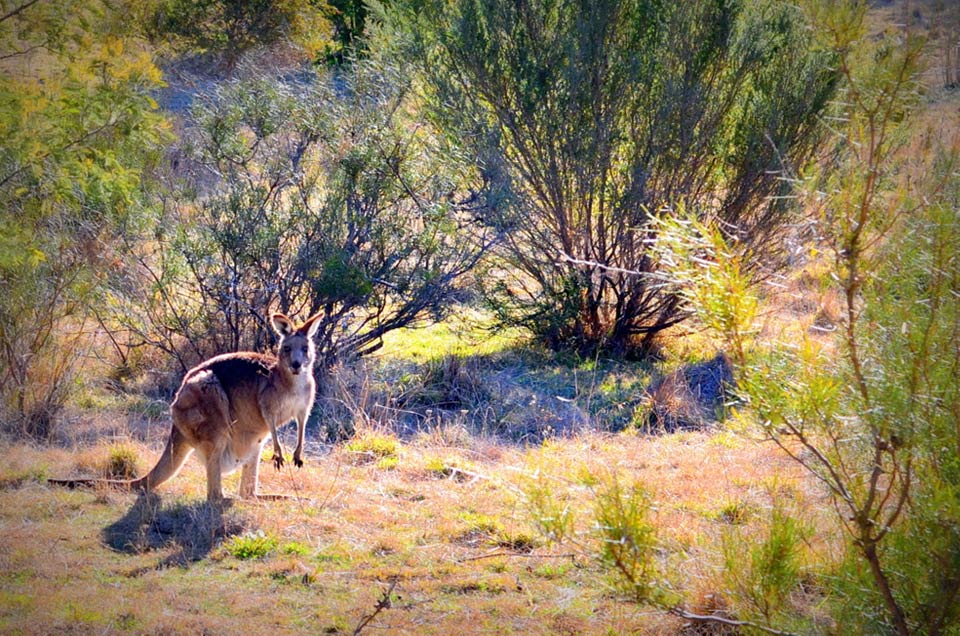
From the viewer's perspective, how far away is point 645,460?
26.9ft

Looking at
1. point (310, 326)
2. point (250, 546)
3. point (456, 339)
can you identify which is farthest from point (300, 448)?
point (456, 339)

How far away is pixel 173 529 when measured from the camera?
6.50m

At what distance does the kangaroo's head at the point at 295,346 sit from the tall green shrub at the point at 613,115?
371cm

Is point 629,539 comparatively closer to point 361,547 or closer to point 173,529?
point 361,547

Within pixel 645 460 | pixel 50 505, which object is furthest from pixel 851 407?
pixel 50 505

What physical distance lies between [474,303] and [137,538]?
18.3ft

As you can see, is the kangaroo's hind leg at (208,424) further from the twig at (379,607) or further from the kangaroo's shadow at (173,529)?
the twig at (379,607)

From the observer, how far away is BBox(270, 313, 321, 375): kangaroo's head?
7281 mm

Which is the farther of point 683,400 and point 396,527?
point 683,400

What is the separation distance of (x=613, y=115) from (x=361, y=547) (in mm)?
6126

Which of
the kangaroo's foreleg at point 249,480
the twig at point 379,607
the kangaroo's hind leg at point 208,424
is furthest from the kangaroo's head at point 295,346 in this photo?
the twig at point 379,607

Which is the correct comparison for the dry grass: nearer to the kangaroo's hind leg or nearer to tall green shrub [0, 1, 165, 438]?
the kangaroo's hind leg

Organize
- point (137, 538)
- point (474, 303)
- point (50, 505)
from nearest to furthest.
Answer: point (137, 538), point (50, 505), point (474, 303)

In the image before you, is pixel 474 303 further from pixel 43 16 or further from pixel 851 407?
pixel 851 407
